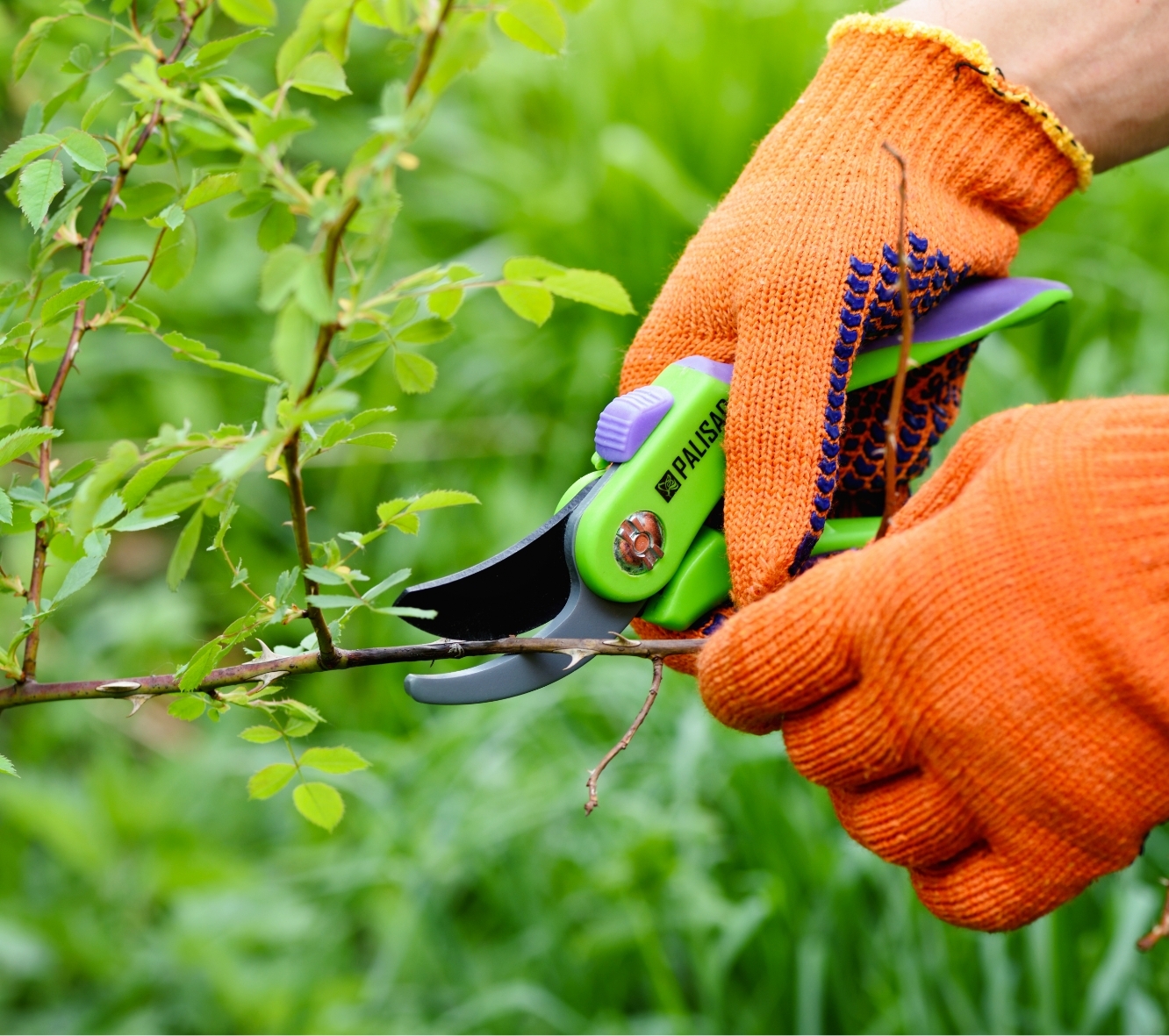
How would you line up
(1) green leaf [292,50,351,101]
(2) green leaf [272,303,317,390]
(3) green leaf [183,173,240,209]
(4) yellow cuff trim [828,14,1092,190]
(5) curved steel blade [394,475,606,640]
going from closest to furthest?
1. (2) green leaf [272,303,317,390]
2. (1) green leaf [292,50,351,101]
3. (3) green leaf [183,173,240,209]
4. (5) curved steel blade [394,475,606,640]
5. (4) yellow cuff trim [828,14,1092,190]

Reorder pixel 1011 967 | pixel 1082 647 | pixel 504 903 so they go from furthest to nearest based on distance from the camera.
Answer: pixel 504 903
pixel 1011 967
pixel 1082 647

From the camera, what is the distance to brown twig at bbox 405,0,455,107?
670mm

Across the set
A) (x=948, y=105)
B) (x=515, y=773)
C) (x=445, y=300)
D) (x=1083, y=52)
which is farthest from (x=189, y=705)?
(x=515, y=773)

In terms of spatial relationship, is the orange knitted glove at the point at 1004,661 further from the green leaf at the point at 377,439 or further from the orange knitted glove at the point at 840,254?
the green leaf at the point at 377,439

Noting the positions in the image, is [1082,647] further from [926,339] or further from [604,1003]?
[604,1003]

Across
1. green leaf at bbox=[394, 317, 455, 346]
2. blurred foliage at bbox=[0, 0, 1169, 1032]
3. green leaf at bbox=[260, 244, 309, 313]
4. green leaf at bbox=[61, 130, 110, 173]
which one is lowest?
blurred foliage at bbox=[0, 0, 1169, 1032]

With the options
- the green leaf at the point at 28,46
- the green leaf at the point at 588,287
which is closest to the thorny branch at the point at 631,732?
the green leaf at the point at 588,287

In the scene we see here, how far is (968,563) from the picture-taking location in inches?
39.8

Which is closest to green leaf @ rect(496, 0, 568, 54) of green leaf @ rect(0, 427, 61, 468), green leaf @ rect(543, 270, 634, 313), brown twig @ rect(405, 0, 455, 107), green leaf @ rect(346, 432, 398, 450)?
brown twig @ rect(405, 0, 455, 107)

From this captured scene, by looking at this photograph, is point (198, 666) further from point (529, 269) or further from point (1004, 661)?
point (1004, 661)

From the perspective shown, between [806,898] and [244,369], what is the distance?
151cm

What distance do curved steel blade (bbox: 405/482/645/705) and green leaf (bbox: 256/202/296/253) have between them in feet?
1.25

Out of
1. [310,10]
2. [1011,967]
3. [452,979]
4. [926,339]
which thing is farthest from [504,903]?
[310,10]

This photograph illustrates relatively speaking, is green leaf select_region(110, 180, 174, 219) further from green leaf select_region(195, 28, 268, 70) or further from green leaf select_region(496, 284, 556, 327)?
green leaf select_region(496, 284, 556, 327)
